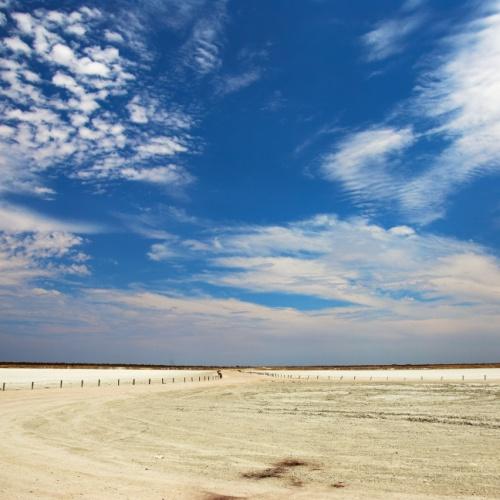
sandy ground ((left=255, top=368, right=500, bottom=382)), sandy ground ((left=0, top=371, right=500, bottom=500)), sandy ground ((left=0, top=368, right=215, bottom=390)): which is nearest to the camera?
sandy ground ((left=0, top=371, right=500, bottom=500))

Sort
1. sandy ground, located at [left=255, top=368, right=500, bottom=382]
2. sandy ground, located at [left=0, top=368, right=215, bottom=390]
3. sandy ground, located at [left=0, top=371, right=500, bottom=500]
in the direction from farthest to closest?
sandy ground, located at [left=255, top=368, right=500, bottom=382] < sandy ground, located at [left=0, top=368, right=215, bottom=390] < sandy ground, located at [left=0, top=371, right=500, bottom=500]

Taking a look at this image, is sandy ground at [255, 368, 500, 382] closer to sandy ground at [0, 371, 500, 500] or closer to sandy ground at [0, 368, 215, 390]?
sandy ground at [0, 368, 215, 390]

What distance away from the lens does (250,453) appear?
18.3 metres

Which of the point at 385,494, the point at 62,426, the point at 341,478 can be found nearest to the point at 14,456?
the point at 62,426

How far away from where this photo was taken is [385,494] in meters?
12.7

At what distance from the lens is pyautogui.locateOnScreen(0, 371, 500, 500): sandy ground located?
13.2 meters

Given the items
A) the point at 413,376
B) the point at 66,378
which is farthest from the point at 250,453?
the point at 413,376

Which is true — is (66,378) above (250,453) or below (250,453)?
above

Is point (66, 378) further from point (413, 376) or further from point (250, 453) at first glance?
point (250, 453)

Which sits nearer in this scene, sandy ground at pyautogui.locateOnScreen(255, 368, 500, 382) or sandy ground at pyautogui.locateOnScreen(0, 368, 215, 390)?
sandy ground at pyautogui.locateOnScreen(0, 368, 215, 390)

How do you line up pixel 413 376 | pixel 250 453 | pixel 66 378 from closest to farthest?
pixel 250 453, pixel 66 378, pixel 413 376

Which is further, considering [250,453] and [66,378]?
[66,378]

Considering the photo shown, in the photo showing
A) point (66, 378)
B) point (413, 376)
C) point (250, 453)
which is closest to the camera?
point (250, 453)

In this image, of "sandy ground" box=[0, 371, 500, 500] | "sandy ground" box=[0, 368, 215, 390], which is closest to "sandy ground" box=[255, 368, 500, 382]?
"sandy ground" box=[0, 368, 215, 390]
